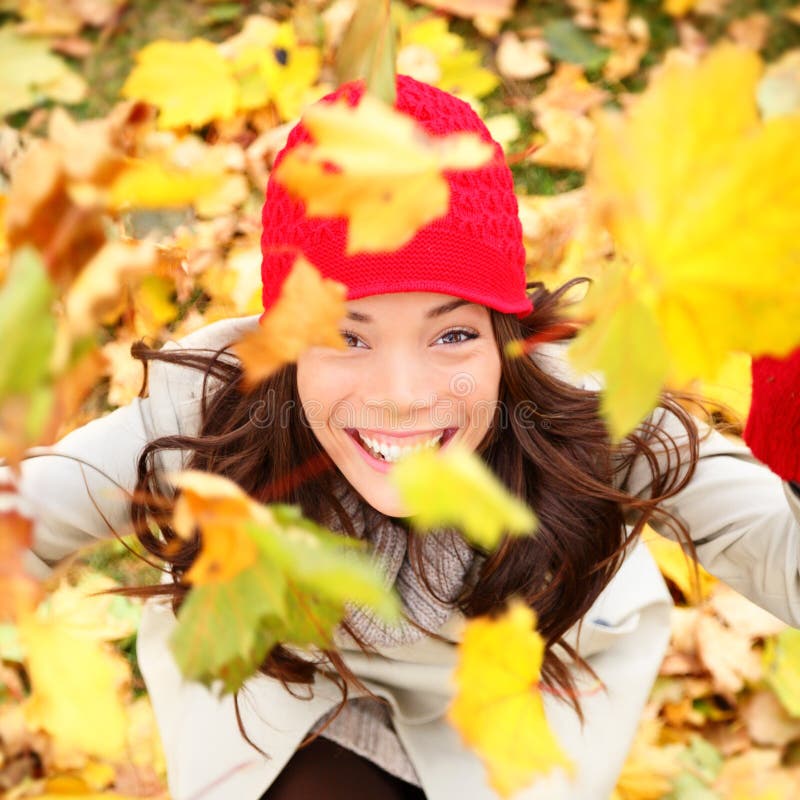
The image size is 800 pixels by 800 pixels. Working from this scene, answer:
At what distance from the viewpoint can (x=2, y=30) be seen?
204 cm

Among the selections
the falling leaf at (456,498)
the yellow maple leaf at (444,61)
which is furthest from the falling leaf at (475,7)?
the falling leaf at (456,498)

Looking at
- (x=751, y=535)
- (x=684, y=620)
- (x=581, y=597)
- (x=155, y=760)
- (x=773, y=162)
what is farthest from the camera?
(x=684, y=620)

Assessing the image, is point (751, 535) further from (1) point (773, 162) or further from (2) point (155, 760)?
(2) point (155, 760)

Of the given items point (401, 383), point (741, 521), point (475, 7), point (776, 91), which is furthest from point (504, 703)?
point (475, 7)

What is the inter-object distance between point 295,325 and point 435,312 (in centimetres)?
35

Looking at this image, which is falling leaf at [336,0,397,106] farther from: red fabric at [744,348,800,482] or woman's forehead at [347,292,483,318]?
red fabric at [744,348,800,482]

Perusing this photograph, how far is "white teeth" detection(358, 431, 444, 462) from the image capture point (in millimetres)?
940

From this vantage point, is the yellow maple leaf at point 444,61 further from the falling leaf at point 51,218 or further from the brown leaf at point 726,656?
the falling leaf at point 51,218

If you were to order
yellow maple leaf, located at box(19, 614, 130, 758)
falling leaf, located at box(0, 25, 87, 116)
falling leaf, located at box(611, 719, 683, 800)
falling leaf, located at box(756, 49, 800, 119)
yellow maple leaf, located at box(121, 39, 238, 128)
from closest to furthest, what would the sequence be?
yellow maple leaf, located at box(19, 614, 130, 758)
falling leaf, located at box(611, 719, 683, 800)
falling leaf, located at box(756, 49, 800, 119)
yellow maple leaf, located at box(121, 39, 238, 128)
falling leaf, located at box(0, 25, 87, 116)

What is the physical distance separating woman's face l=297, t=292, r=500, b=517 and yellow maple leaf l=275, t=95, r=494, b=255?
44 cm

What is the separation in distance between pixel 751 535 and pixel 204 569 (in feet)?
2.44

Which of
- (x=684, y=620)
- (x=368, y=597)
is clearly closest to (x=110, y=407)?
(x=684, y=620)

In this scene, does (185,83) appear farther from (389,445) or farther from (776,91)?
(389,445)

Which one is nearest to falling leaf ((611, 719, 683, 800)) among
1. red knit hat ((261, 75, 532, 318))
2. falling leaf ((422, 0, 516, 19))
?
red knit hat ((261, 75, 532, 318))
